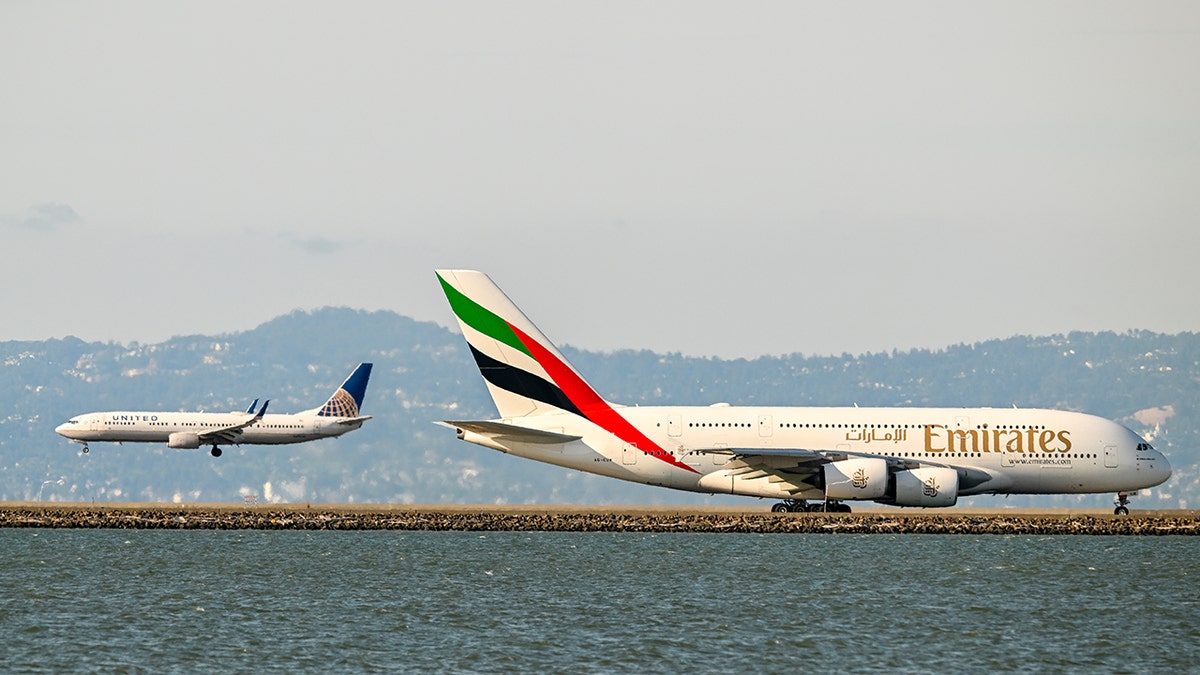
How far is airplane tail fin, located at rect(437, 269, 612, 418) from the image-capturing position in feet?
242

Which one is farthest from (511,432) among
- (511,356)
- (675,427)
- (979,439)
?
(979,439)

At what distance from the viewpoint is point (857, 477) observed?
71500 mm

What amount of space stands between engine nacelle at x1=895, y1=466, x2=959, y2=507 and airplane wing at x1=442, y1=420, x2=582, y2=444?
1420 centimetres

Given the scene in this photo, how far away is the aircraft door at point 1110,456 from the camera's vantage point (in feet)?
248

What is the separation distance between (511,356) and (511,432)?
4512 millimetres

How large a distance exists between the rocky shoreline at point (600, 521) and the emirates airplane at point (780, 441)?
1524 millimetres

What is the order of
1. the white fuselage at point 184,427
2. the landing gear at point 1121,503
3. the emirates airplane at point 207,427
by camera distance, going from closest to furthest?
the landing gear at point 1121,503 → the white fuselage at point 184,427 → the emirates airplane at point 207,427

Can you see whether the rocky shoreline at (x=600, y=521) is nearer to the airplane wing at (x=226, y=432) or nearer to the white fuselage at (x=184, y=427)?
the white fuselage at (x=184, y=427)

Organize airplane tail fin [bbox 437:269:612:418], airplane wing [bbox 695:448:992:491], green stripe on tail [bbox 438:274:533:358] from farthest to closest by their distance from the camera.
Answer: green stripe on tail [bbox 438:274:533:358]
airplane tail fin [bbox 437:269:612:418]
airplane wing [bbox 695:448:992:491]

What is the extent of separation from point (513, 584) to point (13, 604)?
1564 centimetres

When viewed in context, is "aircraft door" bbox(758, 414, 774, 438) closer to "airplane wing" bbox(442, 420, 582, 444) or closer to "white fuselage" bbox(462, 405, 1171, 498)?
"white fuselage" bbox(462, 405, 1171, 498)

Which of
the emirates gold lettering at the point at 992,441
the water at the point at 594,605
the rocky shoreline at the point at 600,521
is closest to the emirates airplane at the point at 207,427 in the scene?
the rocky shoreline at the point at 600,521

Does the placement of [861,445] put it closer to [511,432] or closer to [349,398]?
[511,432]

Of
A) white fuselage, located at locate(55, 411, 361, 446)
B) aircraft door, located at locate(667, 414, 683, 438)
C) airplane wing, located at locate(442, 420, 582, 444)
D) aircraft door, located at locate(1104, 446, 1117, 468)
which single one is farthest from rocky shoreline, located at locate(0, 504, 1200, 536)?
white fuselage, located at locate(55, 411, 361, 446)
